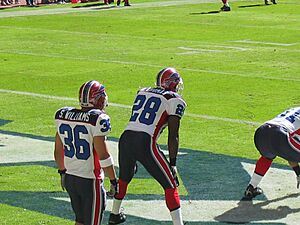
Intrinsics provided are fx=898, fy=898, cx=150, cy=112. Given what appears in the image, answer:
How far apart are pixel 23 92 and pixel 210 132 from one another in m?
5.24

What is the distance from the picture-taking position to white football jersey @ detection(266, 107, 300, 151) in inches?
392

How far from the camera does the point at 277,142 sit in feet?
32.7

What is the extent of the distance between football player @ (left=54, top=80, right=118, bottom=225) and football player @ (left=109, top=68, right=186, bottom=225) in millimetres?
941

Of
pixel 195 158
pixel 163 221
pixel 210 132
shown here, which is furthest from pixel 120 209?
pixel 210 132

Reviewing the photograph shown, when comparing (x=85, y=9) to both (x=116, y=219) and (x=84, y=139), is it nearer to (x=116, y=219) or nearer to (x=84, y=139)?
(x=116, y=219)

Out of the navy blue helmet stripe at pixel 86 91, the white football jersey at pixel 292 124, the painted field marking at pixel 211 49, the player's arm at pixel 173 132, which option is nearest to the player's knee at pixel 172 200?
the player's arm at pixel 173 132

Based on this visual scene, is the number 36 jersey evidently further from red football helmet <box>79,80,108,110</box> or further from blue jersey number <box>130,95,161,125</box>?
red football helmet <box>79,80,108,110</box>

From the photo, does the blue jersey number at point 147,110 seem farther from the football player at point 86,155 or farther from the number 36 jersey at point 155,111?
the football player at point 86,155

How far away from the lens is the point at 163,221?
9.56 meters

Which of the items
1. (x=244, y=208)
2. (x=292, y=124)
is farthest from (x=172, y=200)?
(x=292, y=124)

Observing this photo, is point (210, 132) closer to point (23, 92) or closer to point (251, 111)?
point (251, 111)

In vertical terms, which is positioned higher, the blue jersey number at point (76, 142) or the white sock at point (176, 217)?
the blue jersey number at point (76, 142)

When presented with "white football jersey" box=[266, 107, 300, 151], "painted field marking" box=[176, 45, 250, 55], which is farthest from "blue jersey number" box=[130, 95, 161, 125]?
"painted field marking" box=[176, 45, 250, 55]

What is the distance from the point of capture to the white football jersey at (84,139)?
804 cm
